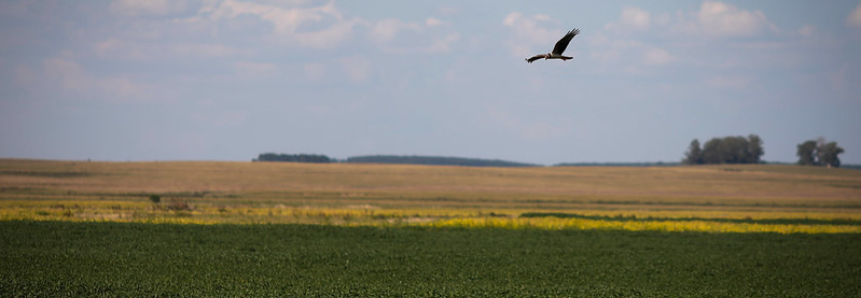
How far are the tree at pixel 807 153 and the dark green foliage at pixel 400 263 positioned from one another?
158108 mm

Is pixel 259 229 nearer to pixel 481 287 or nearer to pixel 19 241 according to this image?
pixel 19 241

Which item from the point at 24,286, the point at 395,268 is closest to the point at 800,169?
the point at 395,268

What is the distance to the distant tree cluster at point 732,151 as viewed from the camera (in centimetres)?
18575

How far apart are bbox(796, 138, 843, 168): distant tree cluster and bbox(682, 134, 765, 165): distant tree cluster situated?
9.93 metres

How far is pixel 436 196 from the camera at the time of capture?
84.7 meters

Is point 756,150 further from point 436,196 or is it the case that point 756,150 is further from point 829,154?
point 436,196

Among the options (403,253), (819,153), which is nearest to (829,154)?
(819,153)

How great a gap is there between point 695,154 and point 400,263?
572 ft

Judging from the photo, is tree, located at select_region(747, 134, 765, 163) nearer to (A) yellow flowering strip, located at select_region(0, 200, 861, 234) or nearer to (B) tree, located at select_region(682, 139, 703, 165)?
(B) tree, located at select_region(682, 139, 703, 165)

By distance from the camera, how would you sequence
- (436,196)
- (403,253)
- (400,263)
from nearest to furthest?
(400,263)
(403,253)
(436,196)

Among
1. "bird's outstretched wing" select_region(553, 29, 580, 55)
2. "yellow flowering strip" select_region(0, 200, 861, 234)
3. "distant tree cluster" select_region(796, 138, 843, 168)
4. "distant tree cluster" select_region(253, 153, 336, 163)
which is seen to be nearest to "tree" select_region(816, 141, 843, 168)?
"distant tree cluster" select_region(796, 138, 843, 168)

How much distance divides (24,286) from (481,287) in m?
12.7

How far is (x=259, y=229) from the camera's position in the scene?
3928 cm

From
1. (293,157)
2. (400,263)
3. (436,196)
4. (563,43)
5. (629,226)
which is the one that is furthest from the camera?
(293,157)
